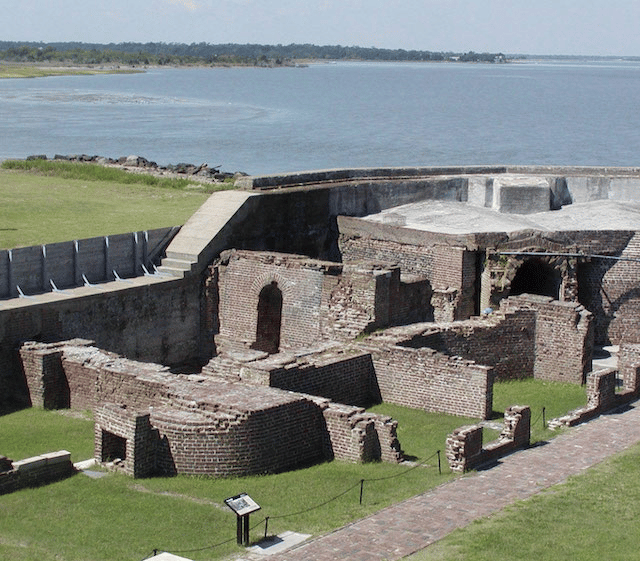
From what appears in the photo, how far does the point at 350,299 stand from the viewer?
24250 mm

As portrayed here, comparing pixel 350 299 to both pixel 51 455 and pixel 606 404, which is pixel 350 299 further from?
pixel 51 455

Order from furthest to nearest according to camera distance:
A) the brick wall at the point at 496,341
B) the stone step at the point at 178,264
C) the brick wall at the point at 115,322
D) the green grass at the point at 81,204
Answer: the green grass at the point at 81,204 → the stone step at the point at 178,264 → the brick wall at the point at 496,341 → the brick wall at the point at 115,322

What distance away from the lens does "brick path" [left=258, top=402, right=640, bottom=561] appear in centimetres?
1426

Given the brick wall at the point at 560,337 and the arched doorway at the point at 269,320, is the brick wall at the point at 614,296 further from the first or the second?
the arched doorway at the point at 269,320

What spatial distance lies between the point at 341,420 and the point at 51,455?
411 cm

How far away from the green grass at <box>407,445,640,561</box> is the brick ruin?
Result: 2.72m

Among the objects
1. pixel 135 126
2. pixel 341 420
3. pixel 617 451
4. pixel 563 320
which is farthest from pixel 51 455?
pixel 135 126

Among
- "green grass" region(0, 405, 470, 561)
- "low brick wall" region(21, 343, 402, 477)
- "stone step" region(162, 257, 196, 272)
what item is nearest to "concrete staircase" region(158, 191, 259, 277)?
"stone step" region(162, 257, 196, 272)

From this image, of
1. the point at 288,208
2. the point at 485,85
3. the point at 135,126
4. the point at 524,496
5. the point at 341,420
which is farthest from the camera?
the point at 485,85

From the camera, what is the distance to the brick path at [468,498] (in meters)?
14.3

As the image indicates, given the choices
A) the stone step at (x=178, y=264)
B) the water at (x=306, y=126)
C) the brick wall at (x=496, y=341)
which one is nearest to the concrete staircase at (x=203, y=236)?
the stone step at (x=178, y=264)

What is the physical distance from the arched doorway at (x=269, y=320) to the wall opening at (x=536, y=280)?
5101 mm

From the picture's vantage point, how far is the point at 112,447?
17.5 m

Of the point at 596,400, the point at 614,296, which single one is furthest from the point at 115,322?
the point at 614,296
